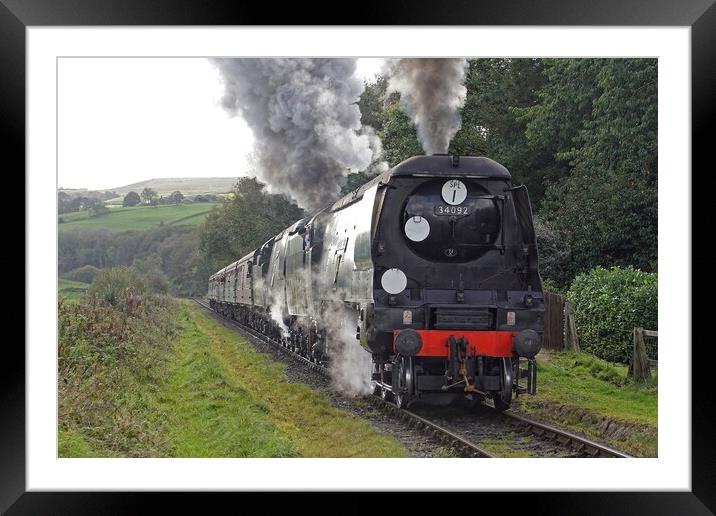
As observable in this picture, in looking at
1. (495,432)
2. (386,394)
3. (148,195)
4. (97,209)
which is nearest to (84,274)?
(97,209)

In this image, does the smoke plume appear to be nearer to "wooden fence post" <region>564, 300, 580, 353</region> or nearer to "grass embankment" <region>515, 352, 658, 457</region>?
"grass embankment" <region>515, 352, 658, 457</region>

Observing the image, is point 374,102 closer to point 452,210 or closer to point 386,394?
point 452,210

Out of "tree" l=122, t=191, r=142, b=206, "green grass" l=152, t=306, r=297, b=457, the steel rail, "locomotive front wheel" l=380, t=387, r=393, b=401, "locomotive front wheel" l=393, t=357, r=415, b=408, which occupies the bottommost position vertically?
"green grass" l=152, t=306, r=297, b=457

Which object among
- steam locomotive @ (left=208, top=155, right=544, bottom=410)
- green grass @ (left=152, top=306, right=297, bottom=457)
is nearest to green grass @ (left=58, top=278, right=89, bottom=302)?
green grass @ (left=152, top=306, right=297, bottom=457)

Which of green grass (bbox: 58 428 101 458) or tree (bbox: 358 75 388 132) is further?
tree (bbox: 358 75 388 132)

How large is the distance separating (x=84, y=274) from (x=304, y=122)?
556cm

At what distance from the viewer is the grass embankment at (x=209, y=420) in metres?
9.85

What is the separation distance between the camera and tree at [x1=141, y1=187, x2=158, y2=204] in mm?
15398

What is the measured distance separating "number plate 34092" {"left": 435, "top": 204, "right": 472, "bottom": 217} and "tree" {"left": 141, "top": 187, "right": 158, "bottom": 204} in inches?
275

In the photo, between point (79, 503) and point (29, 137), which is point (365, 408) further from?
point (29, 137)
